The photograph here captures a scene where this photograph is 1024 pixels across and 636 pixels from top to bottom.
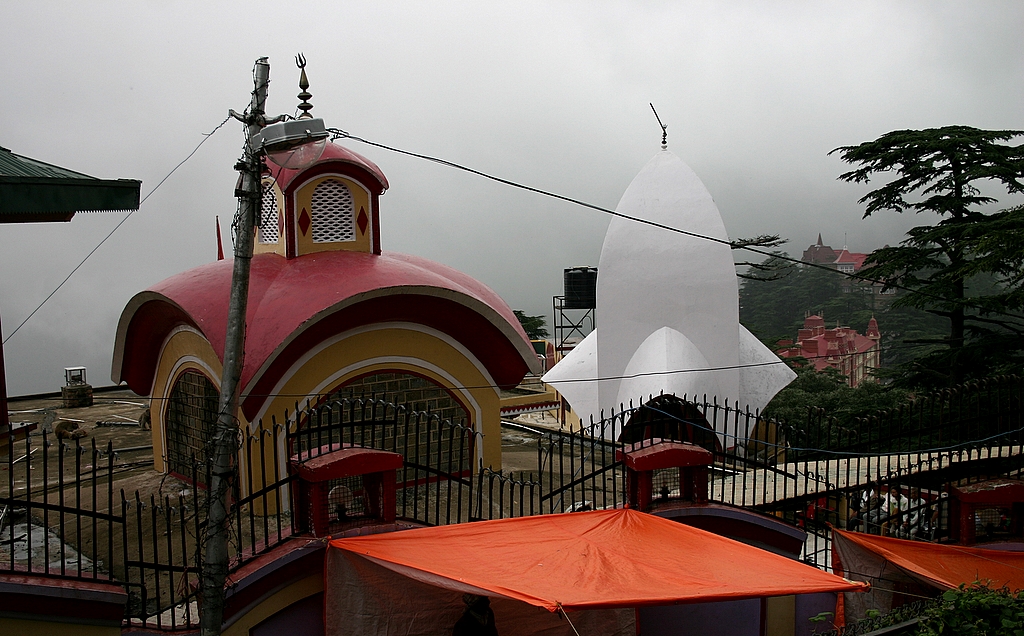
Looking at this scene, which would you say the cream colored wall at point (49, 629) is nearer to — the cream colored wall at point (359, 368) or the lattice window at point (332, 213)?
the cream colored wall at point (359, 368)

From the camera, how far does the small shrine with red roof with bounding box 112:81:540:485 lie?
8.62 meters

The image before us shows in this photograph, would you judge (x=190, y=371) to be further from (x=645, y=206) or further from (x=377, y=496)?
(x=645, y=206)

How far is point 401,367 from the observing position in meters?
9.43

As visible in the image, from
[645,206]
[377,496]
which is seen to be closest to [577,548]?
[377,496]

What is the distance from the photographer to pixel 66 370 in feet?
51.7

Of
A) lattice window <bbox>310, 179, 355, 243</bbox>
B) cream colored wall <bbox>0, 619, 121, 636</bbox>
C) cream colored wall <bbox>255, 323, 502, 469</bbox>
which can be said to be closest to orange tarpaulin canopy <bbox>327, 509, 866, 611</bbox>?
cream colored wall <bbox>0, 619, 121, 636</bbox>

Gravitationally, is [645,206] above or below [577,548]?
above

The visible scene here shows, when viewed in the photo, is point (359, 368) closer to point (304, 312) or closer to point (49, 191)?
point (304, 312)

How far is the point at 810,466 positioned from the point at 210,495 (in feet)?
36.4

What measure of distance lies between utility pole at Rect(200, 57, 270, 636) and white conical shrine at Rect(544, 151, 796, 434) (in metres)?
11.9

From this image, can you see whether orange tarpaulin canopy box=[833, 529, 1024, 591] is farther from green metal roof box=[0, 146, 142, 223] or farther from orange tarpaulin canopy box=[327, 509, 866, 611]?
green metal roof box=[0, 146, 142, 223]

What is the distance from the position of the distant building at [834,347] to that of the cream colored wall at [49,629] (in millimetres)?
31218

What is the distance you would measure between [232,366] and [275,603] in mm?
2158

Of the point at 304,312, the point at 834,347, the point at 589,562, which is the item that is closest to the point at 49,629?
→ the point at 589,562
